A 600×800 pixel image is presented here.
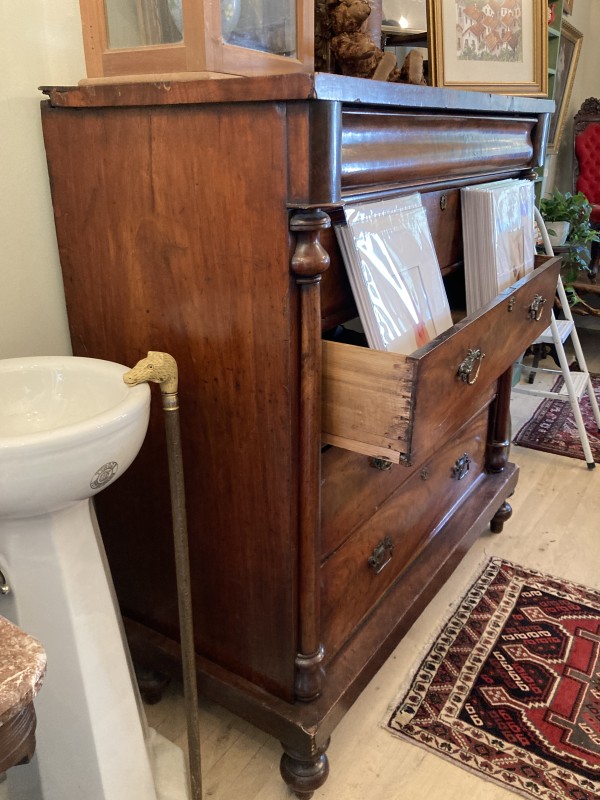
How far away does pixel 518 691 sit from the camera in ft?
4.72

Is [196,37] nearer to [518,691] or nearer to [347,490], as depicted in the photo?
[347,490]

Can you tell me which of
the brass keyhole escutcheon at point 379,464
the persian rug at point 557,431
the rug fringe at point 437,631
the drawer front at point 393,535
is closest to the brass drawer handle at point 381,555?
the drawer front at point 393,535

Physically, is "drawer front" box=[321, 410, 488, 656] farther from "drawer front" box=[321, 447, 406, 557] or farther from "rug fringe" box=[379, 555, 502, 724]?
"rug fringe" box=[379, 555, 502, 724]

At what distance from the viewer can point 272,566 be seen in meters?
1.10

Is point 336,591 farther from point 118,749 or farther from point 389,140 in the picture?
point 389,140

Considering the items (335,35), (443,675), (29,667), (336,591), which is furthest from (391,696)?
(335,35)

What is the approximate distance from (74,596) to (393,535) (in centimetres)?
69

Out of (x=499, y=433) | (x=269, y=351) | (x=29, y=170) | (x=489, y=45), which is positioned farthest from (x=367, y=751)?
(x=489, y=45)

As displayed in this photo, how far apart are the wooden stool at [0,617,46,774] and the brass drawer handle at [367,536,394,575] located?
836 millimetres

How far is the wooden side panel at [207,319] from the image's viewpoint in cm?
92

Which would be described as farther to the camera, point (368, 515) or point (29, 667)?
point (368, 515)

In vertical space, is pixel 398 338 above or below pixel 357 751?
above

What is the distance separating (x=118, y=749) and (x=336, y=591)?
1.40ft

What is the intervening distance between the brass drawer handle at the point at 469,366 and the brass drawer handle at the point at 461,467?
1.93 feet
